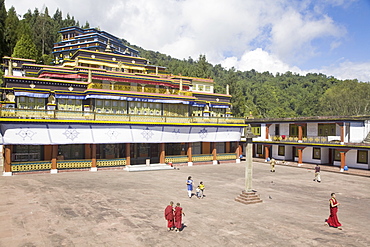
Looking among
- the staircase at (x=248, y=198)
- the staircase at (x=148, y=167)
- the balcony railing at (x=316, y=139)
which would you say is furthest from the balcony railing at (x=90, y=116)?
the staircase at (x=248, y=198)

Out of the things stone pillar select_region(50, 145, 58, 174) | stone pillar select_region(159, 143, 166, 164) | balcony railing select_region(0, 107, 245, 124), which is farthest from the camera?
stone pillar select_region(159, 143, 166, 164)

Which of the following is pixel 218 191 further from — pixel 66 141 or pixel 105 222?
pixel 66 141

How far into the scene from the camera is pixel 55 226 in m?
13.5

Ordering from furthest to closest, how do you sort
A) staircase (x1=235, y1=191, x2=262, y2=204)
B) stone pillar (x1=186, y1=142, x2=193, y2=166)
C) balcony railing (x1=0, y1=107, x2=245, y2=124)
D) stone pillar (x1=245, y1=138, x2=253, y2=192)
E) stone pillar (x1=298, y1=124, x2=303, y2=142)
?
stone pillar (x1=298, y1=124, x2=303, y2=142) → stone pillar (x1=186, y1=142, x2=193, y2=166) → balcony railing (x1=0, y1=107, x2=245, y2=124) → stone pillar (x1=245, y1=138, x2=253, y2=192) → staircase (x1=235, y1=191, x2=262, y2=204)

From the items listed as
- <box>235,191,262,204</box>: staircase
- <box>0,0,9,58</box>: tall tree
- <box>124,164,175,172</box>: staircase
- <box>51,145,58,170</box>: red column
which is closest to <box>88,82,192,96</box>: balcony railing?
<box>51,145,58,170</box>: red column

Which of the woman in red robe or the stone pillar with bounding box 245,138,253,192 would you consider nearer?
the woman in red robe

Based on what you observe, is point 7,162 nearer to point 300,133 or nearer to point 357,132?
point 300,133

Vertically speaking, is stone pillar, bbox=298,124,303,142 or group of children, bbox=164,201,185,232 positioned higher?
stone pillar, bbox=298,124,303,142

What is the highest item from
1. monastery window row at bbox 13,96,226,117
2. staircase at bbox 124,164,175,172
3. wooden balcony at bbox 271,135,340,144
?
monastery window row at bbox 13,96,226,117

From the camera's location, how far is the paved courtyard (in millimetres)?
12422

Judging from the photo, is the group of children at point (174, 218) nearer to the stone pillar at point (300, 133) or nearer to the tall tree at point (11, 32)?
the stone pillar at point (300, 133)

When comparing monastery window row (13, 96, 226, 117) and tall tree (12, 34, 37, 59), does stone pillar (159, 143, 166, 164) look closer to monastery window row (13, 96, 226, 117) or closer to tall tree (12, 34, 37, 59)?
monastery window row (13, 96, 226, 117)

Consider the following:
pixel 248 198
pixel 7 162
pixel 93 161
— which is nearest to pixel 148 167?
pixel 93 161

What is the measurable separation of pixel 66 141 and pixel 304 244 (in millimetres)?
23584
